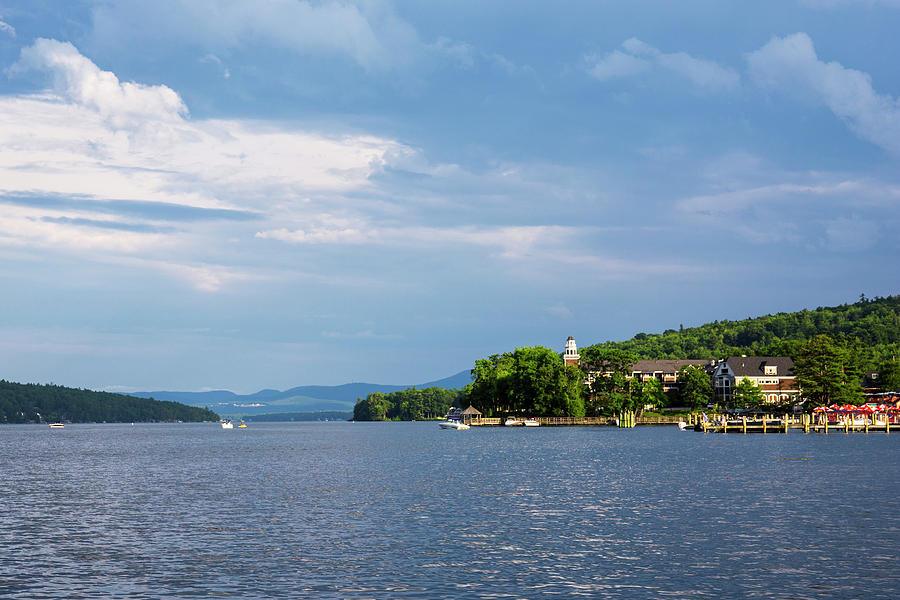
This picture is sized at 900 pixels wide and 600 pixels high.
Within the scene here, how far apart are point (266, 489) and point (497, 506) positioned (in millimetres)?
21706

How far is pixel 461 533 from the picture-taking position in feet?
147

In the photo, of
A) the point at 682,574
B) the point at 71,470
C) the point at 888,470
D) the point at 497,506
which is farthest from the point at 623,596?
the point at 71,470

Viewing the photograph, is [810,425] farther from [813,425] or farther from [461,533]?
[461,533]

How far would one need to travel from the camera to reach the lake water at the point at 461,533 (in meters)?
32.8

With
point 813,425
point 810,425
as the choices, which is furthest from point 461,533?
point 813,425

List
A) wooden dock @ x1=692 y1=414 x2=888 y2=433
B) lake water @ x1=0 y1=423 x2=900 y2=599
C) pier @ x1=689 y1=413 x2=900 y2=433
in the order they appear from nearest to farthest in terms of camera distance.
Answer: lake water @ x1=0 y1=423 x2=900 y2=599
wooden dock @ x1=692 y1=414 x2=888 y2=433
pier @ x1=689 y1=413 x2=900 y2=433

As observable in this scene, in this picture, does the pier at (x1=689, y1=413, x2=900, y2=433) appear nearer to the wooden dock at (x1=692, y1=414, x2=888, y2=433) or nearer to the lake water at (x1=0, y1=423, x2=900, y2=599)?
the wooden dock at (x1=692, y1=414, x2=888, y2=433)

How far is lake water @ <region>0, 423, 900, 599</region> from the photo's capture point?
32844mm

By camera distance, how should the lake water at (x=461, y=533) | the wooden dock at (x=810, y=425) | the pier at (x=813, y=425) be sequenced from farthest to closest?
the pier at (x=813, y=425) < the wooden dock at (x=810, y=425) < the lake water at (x=461, y=533)

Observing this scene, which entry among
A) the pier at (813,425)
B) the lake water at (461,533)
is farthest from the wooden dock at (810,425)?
the lake water at (461,533)

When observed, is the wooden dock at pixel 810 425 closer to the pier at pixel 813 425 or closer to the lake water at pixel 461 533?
the pier at pixel 813 425

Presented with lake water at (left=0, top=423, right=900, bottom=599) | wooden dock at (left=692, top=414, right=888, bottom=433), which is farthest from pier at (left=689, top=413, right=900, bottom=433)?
lake water at (left=0, top=423, right=900, bottom=599)

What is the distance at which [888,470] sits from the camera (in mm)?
81000

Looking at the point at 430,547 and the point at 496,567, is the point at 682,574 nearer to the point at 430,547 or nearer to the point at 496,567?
the point at 496,567
